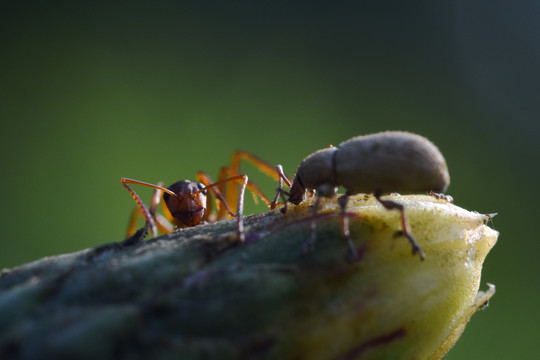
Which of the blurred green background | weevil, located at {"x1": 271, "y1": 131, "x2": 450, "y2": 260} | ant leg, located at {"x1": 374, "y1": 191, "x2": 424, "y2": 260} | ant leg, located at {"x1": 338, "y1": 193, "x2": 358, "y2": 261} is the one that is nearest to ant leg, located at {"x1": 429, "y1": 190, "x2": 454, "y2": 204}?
weevil, located at {"x1": 271, "y1": 131, "x2": 450, "y2": 260}

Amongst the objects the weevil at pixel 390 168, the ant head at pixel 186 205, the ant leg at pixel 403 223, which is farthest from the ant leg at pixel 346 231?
the ant head at pixel 186 205

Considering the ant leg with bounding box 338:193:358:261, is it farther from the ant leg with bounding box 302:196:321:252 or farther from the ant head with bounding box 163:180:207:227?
the ant head with bounding box 163:180:207:227

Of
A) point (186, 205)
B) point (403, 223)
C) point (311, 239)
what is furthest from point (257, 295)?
point (186, 205)

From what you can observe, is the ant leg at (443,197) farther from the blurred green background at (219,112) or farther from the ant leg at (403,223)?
the blurred green background at (219,112)

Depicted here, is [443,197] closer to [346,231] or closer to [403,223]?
[403,223]

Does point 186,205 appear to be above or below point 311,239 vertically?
below

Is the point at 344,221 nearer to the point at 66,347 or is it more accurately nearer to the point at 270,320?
the point at 270,320
